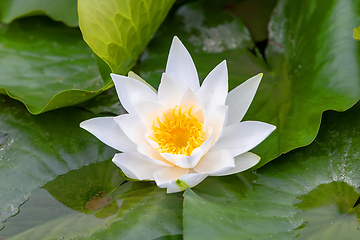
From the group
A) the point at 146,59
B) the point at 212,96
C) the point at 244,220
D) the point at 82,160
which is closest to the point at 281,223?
the point at 244,220

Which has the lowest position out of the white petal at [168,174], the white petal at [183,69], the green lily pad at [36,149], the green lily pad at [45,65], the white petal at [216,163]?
the green lily pad at [36,149]

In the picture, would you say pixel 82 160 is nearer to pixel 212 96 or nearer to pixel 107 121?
pixel 107 121

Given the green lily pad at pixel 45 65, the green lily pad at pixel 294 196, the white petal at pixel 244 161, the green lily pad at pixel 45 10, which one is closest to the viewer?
the green lily pad at pixel 294 196

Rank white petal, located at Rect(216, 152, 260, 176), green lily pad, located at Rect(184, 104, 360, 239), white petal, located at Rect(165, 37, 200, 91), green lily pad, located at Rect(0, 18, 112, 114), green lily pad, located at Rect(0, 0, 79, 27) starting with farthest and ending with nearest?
1. green lily pad, located at Rect(0, 0, 79, 27)
2. green lily pad, located at Rect(0, 18, 112, 114)
3. white petal, located at Rect(165, 37, 200, 91)
4. white petal, located at Rect(216, 152, 260, 176)
5. green lily pad, located at Rect(184, 104, 360, 239)

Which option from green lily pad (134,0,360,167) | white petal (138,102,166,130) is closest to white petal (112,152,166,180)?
white petal (138,102,166,130)

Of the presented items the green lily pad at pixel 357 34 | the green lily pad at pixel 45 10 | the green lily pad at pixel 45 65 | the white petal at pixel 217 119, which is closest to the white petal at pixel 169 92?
the white petal at pixel 217 119

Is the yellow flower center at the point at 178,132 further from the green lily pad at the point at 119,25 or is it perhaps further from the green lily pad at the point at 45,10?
the green lily pad at the point at 45,10

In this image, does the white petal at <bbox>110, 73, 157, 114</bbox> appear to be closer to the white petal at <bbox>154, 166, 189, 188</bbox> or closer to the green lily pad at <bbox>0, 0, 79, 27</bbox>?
the white petal at <bbox>154, 166, 189, 188</bbox>
